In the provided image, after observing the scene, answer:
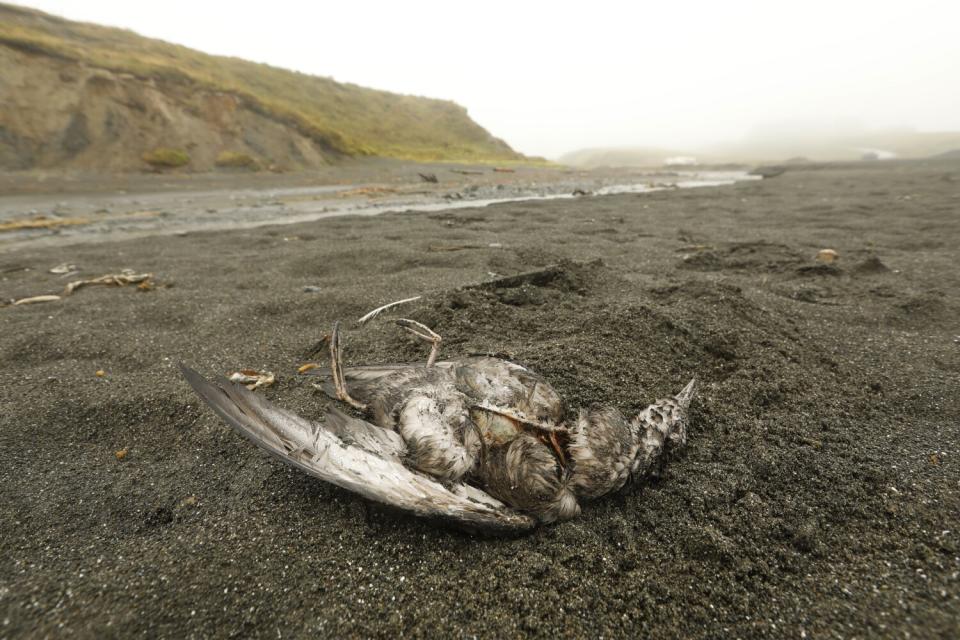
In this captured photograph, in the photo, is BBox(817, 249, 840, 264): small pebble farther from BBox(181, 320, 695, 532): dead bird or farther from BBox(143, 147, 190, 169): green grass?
BBox(143, 147, 190, 169): green grass

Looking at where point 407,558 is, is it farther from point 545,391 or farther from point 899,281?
point 899,281

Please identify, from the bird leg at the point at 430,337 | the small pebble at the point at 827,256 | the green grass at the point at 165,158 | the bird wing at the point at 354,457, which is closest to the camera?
the bird wing at the point at 354,457

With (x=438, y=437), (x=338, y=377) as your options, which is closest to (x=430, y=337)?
(x=338, y=377)

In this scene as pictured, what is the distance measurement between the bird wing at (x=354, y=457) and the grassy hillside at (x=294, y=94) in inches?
914

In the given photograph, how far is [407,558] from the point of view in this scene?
1161 millimetres

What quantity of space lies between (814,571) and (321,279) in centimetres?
338

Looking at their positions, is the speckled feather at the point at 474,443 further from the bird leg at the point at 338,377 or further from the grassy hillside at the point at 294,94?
the grassy hillside at the point at 294,94

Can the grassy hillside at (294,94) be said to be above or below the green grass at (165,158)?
above

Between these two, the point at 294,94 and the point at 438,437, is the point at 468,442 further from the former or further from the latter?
the point at 294,94

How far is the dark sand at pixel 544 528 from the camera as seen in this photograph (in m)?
1.03

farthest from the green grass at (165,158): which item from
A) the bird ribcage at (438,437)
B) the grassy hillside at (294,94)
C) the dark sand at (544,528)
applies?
the bird ribcage at (438,437)

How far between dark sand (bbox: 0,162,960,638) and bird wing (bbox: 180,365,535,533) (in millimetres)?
115

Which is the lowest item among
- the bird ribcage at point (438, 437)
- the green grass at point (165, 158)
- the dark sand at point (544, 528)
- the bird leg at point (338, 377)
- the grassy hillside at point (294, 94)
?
the dark sand at point (544, 528)

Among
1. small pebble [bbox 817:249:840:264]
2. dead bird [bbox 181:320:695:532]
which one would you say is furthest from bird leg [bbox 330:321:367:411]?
small pebble [bbox 817:249:840:264]
